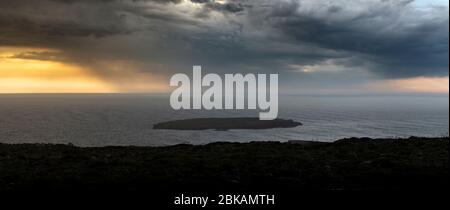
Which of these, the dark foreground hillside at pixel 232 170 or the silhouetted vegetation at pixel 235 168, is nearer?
the dark foreground hillside at pixel 232 170

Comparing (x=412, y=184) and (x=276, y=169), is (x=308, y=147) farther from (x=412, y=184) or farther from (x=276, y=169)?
(x=412, y=184)

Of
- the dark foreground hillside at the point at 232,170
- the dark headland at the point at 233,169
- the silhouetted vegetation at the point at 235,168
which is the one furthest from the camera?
the silhouetted vegetation at the point at 235,168

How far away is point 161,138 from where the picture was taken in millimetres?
140000

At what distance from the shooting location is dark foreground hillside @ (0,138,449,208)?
17578mm

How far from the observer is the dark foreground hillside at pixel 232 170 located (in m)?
17.6

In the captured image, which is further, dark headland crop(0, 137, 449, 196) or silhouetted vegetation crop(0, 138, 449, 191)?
silhouetted vegetation crop(0, 138, 449, 191)

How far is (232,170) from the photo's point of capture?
69.8 ft

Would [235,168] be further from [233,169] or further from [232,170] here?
[232,170]

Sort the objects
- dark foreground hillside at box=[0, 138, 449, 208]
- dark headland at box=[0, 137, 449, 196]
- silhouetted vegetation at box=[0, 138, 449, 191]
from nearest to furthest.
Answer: dark foreground hillside at box=[0, 138, 449, 208], dark headland at box=[0, 137, 449, 196], silhouetted vegetation at box=[0, 138, 449, 191]

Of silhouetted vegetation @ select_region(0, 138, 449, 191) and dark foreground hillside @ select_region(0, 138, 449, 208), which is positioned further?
silhouetted vegetation @ select_region(0, 138, 449, 191)

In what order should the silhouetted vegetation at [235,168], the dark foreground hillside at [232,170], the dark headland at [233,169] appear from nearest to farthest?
the dark foreground hillside at [232,170] → the dark headland at [233,169] → the silhouetted vegetation at [235,168]

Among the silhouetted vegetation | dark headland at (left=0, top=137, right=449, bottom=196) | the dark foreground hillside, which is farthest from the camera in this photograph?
the silhouetted vegetation
